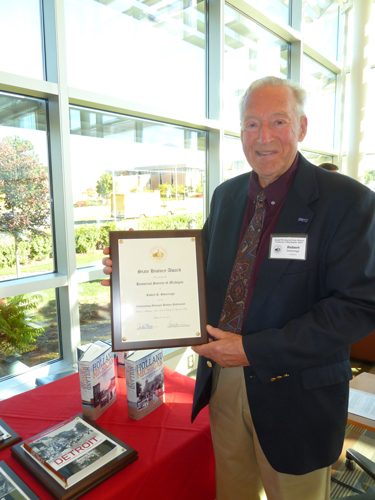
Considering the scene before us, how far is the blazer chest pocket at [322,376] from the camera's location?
1.16 m

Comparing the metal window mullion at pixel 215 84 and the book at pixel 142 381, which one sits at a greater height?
the metal window mullion at pixel 215 84

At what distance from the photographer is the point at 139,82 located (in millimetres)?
2973

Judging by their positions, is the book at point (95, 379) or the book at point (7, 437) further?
the book at point (95, 379)

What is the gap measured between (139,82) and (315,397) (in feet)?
9.29

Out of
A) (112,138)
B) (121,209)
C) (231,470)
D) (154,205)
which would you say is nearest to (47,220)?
(121,209)

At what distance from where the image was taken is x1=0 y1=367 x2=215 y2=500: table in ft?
3.73

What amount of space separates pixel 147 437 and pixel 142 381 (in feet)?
0.69

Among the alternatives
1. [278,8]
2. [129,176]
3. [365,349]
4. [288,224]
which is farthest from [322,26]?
[288,224]

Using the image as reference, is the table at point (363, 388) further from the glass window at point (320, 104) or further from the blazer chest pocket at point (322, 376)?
the glass window at point (320, 104)

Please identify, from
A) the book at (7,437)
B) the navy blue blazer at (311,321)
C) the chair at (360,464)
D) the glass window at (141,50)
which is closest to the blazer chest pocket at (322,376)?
the navy blue blazer at (311,321)

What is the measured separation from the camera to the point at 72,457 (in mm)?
1136

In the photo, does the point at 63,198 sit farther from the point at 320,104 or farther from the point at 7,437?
the point at 320,104

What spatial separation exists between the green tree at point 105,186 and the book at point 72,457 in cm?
182
